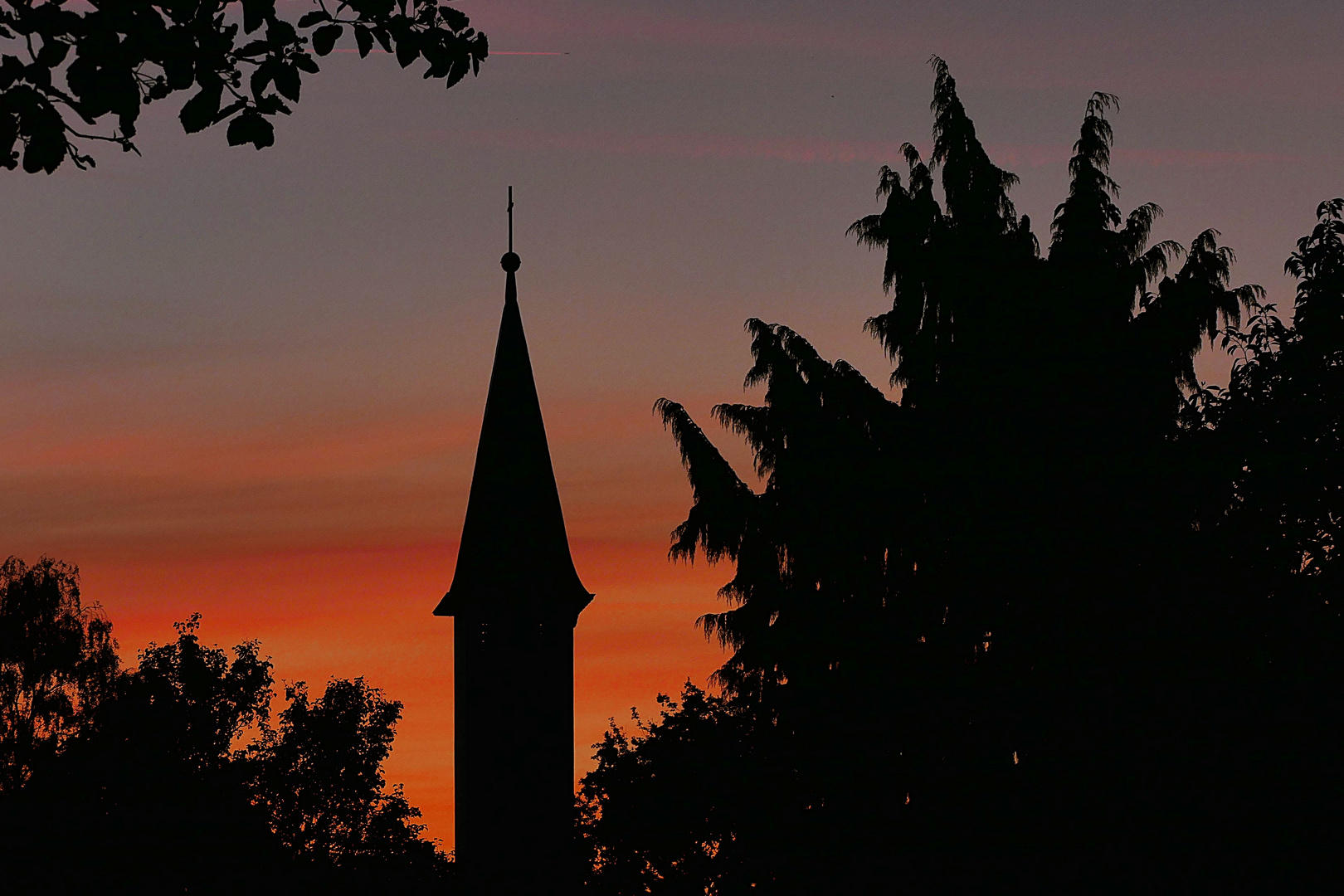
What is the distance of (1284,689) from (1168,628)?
1.74m

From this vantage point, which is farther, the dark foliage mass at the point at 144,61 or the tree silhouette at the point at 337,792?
the tree silhouette at the point at 337,792

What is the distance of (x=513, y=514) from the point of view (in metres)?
33.7

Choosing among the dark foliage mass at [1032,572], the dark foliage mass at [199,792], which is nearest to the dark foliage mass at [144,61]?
the dark foliage mass at [1032,572]

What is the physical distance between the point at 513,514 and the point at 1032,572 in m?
13.8

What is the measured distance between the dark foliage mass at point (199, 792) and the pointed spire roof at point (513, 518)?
20.6 m

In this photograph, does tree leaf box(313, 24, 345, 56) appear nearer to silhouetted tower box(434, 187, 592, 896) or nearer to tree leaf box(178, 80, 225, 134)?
tree leaf box(178, 80, 225, 134)

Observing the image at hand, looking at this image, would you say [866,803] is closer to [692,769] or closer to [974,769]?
[974,769]

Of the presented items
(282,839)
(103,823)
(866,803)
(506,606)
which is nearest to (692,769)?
(506,606)

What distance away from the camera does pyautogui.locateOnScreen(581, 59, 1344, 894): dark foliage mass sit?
71.4 feet

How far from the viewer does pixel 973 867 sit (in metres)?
22.2

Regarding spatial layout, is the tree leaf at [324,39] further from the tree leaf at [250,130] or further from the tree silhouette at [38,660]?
the tree silhouette at [38,660]

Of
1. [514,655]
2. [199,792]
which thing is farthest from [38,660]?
[514,655]

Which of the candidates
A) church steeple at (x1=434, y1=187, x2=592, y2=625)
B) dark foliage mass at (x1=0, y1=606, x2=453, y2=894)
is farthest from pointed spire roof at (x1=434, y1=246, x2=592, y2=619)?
dark foliage mass at (x1=0, y1=606, x2=453, y2=894)

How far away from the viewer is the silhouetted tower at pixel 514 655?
1244 inches
